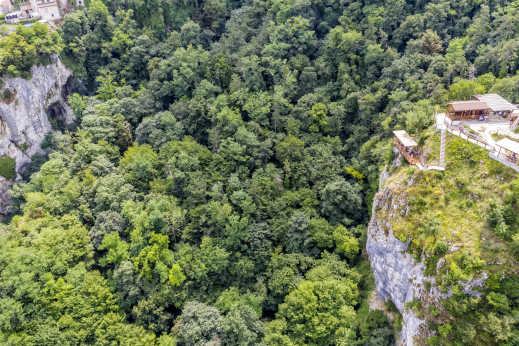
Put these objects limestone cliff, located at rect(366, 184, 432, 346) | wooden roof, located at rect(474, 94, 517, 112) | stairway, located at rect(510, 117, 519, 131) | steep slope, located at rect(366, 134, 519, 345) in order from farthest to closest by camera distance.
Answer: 1. wooden roof, located at rect(474, 94, 517, 112)
2. stairway, located at rect(510, 117, 519, 131)
3. limestone cliff, located at rect(366, 184, 432, 346)
4. steep slope, located at rect(366, 134, 519, 345)

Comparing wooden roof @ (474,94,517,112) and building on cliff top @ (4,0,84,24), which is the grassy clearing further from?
building on cliff top @ (4,0,84,24)

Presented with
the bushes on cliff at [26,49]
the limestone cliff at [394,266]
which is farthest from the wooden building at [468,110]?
the bushes on cliff at [26,49]

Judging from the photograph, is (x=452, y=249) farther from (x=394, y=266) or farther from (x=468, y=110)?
(x=468, y=110)

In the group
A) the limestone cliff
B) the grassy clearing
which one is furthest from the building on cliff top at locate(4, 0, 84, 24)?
the grassy clearing

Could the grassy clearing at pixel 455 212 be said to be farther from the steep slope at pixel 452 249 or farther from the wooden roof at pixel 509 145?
the wooden roof at pixel 509 145

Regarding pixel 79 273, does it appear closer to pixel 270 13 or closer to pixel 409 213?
pixel 409 213

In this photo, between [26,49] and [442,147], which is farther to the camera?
[26,49]

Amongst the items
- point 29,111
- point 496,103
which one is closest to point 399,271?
point 496,103
